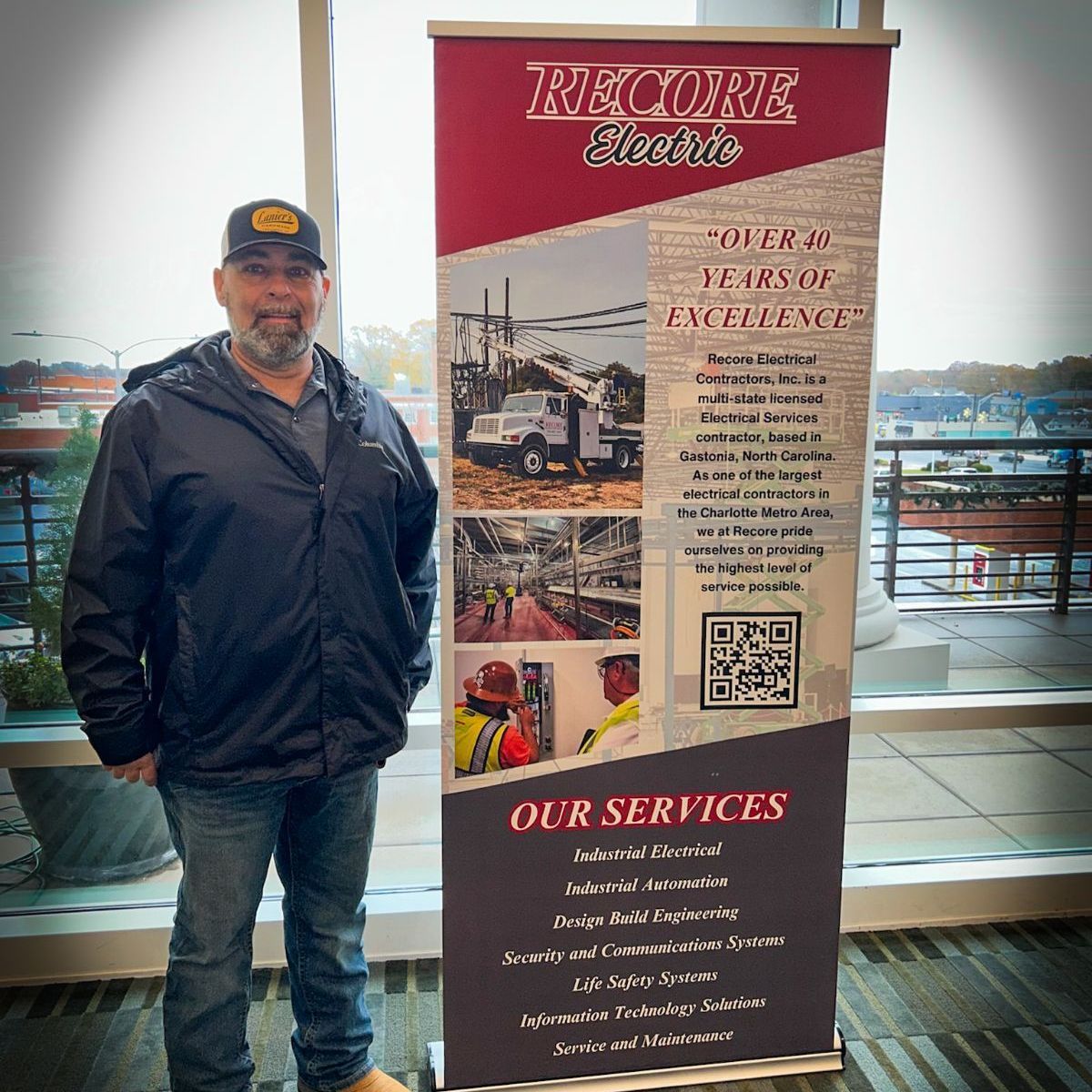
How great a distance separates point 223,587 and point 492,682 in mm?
508

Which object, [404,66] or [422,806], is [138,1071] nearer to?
[422,806]

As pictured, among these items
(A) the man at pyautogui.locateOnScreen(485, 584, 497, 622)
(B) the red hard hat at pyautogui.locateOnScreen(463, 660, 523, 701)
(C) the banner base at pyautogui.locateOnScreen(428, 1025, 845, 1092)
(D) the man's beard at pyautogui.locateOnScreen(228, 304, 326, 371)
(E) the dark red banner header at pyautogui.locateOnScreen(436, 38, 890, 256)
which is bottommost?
(C) the banner base at pyautogui.locateOnScreen(428, 1025, 845, 1092)

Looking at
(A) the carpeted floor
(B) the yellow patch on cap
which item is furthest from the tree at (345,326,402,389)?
(A) the carpeted floor

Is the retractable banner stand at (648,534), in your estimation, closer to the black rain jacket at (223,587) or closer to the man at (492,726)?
the man at (492,726)

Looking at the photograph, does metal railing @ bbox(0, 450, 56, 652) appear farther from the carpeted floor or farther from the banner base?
the banner base

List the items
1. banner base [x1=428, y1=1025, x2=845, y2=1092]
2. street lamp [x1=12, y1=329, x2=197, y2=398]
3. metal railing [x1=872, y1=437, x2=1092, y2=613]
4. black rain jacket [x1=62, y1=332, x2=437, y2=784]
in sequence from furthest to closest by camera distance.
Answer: metal railing [x1=872, y1=437, x2=1092, y2=613] < street lamp [x1=12, y1=329, x2=197, y2=398] < banner base [x1=428, y1=1025, x2=845, y2=1092] < black rain jacket [x1=62, y1=332, x2=437, y2=784]

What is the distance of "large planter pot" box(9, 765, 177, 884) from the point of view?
7.57 ft

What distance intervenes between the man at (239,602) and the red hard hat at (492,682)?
127 millimetres

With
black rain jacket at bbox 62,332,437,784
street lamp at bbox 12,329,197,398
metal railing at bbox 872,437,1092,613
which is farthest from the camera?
metal railing at bbox 872,437,1092,613

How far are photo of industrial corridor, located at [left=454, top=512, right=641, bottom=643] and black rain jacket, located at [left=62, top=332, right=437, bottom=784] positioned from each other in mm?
153

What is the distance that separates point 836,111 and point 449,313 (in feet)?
2.54

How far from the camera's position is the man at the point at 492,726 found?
171 cm

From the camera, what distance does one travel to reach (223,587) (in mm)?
1521

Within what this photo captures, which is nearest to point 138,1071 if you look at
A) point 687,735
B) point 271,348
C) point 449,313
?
point 687,735
